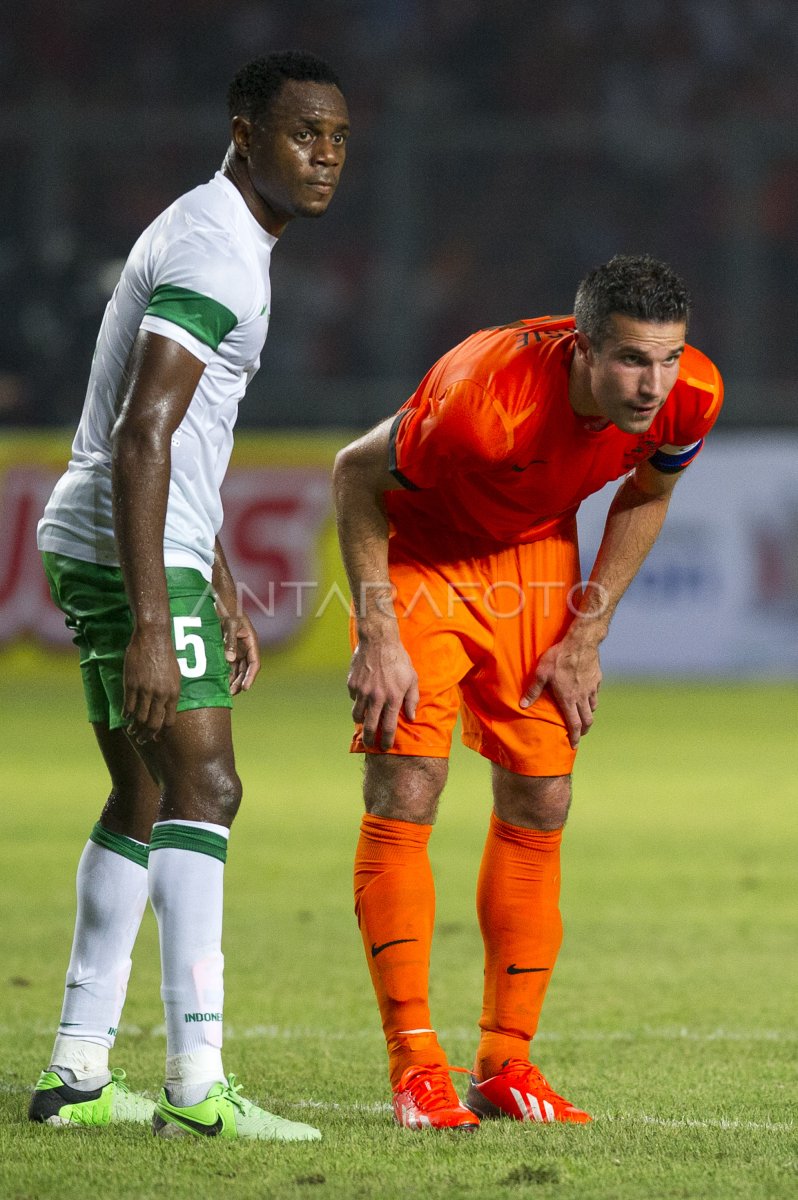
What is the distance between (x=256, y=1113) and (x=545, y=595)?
130 cm

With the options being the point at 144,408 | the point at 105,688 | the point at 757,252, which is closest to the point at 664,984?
the point at 105,688

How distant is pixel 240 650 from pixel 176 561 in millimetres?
509

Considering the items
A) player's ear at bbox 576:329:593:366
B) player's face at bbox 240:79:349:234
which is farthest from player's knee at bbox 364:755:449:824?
player's face at bbox 240:79:349:234

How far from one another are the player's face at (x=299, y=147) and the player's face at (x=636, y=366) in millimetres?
639

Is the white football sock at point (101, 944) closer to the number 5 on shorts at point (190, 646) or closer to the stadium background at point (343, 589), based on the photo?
the stadium background at point (343, 589)

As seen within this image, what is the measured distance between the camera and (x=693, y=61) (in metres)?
17.5

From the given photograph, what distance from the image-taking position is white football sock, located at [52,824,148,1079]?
11.5ft

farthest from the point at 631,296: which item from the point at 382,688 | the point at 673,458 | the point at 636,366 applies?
the point at 382,688

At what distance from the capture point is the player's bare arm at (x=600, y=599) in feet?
12.3

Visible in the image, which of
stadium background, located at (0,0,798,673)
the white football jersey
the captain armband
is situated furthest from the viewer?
stadium background, located at (0,0,798,673)

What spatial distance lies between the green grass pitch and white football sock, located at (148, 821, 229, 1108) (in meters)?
0.15

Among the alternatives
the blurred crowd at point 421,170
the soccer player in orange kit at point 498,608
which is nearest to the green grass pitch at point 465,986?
the soccer player in orange kit at point 498,608

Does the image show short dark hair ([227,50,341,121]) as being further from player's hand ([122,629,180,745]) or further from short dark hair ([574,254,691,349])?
player's hand ([122,629,180,745])

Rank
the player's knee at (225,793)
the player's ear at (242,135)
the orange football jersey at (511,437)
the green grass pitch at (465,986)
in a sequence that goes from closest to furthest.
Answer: the green grass pitch at (465,986) < the player's knee at (225,793) < the player's ear at (242,135) < the orange football jersey at (511,437)
